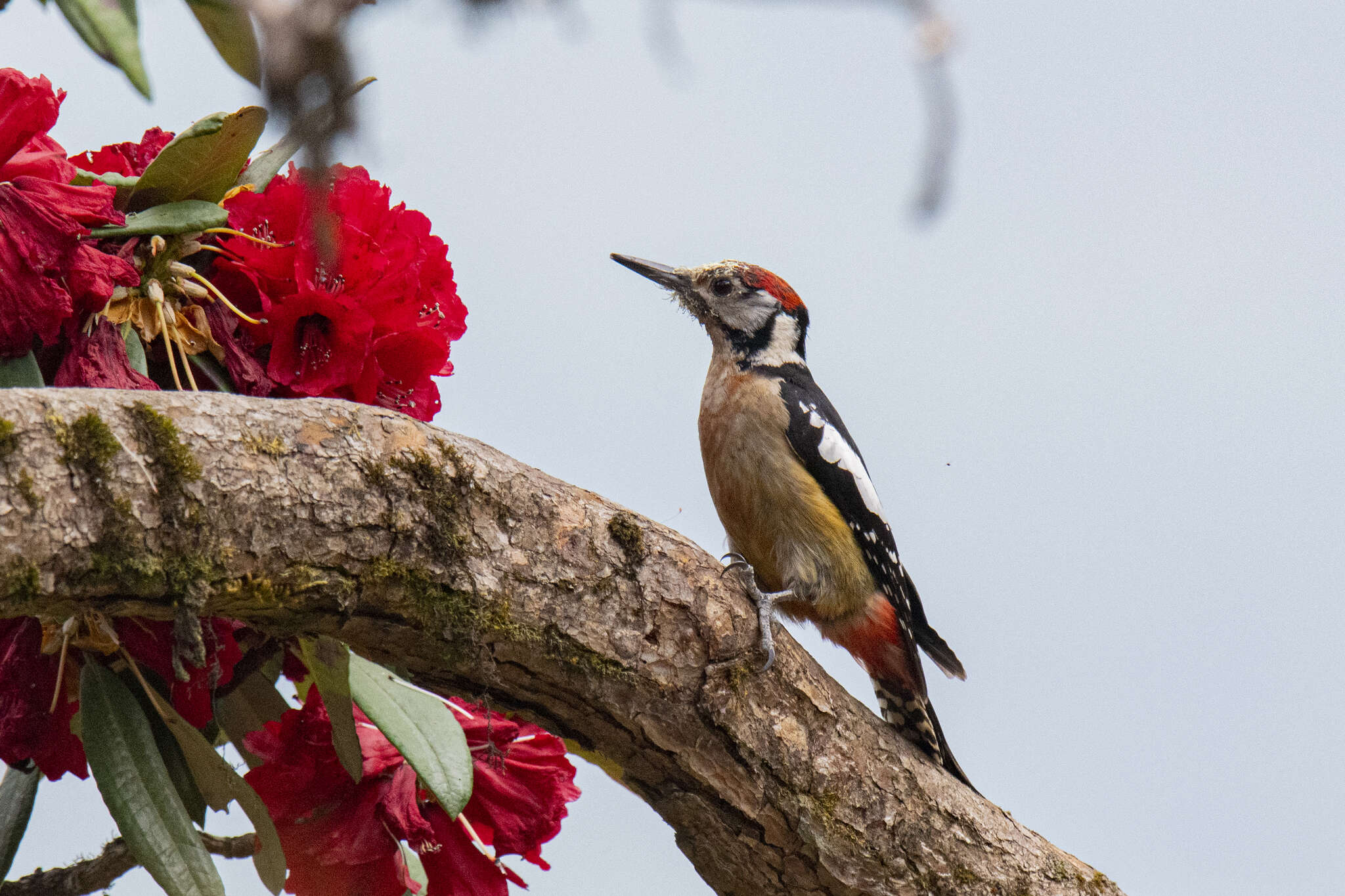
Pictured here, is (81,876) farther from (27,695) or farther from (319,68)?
(319,68)

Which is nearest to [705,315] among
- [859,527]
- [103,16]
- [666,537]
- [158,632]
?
[859,527]

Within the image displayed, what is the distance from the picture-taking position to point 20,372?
1227 millimetres

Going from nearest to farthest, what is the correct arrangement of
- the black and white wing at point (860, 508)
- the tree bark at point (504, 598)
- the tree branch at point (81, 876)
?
the tree bark at point (504, 598)
the tree branch at point (81, 876)
the black and white wing at point (860, 508)

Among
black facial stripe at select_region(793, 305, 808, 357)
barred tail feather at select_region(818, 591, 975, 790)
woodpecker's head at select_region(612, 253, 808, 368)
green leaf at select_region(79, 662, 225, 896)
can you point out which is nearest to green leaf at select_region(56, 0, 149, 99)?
green leaf at select_region(79, 662, 225, 896)

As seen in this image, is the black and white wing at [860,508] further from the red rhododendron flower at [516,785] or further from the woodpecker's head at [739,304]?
the red rhododendron flower at [516,785]

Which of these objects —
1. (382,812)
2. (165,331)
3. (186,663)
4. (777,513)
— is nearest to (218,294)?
(165,331)

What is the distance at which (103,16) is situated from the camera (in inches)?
31.8

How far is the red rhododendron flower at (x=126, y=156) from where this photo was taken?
1.37 m

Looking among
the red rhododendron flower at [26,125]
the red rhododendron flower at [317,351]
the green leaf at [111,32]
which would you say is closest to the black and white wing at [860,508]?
the red rhododendron flower at [317,351]

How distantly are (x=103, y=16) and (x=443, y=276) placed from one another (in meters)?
0.69

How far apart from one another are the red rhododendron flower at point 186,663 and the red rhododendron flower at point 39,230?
34cm

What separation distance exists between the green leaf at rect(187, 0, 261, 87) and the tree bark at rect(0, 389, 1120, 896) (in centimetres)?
40

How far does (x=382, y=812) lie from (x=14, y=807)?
18.1 inches

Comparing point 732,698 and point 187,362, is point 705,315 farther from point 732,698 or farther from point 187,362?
point 187,362
